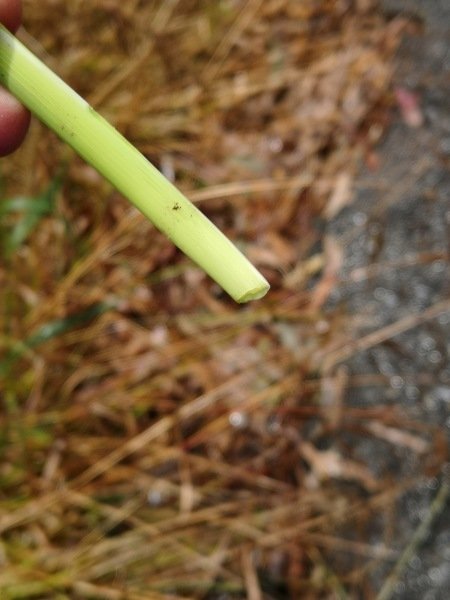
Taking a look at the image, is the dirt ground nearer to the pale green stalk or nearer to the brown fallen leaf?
the brown fallen leaf

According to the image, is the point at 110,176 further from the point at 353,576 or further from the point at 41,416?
the point at 353,576

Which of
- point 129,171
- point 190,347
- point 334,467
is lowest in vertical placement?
point 334,467

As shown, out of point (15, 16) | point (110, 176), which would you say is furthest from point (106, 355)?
point (110, 176)

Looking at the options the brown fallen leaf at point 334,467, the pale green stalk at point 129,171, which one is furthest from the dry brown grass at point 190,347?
the pale green stalk at point 129,171

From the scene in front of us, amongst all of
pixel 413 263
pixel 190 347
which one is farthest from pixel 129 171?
pixel 413 263

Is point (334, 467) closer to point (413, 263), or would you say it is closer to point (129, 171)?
point (413, 263)
